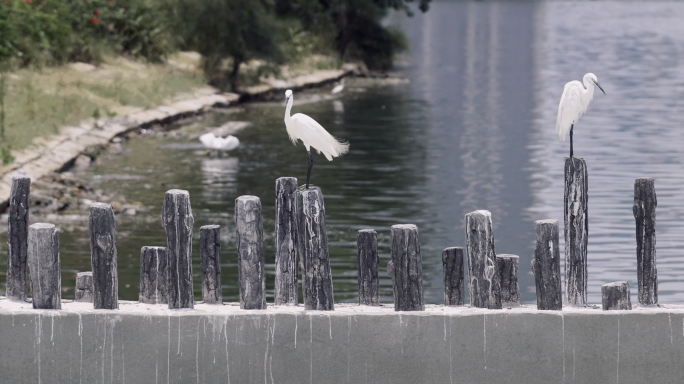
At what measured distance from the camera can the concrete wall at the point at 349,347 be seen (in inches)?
271

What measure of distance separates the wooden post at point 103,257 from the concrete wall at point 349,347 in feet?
0.75

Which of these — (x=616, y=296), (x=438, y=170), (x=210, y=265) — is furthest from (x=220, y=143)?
(x=616, y=296)

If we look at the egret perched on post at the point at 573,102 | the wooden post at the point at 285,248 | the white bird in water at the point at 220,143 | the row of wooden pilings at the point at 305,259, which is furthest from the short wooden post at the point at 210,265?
the white bird in water at the point at 220,143

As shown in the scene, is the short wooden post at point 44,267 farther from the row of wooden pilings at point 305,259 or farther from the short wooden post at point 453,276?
the short wooden post at point 453,276

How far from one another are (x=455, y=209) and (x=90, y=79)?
1579cm

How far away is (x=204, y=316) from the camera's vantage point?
6.89 meters

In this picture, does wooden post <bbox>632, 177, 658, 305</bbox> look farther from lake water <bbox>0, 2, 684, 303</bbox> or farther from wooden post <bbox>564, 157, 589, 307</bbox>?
lake water <bbox>0, 2, 684, 303</bbox>

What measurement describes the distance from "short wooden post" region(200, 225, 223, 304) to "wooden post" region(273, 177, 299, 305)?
0.38m

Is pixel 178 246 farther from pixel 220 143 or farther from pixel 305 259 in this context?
pixel 220 143

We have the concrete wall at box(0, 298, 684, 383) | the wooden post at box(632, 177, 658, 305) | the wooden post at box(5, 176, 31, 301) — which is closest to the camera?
the concrete wall at box(0, 298, 684, 383)

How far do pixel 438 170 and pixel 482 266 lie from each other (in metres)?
15.7

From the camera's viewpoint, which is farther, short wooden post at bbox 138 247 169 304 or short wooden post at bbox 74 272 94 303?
short wooden post at bbox 74 272 94 303

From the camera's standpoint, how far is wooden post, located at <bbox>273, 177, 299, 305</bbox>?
24.2 feet

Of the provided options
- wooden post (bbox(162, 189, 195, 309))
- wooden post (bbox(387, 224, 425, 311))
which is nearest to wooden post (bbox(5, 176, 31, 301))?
wooden post (bbox(162, 189, 195, 309))
